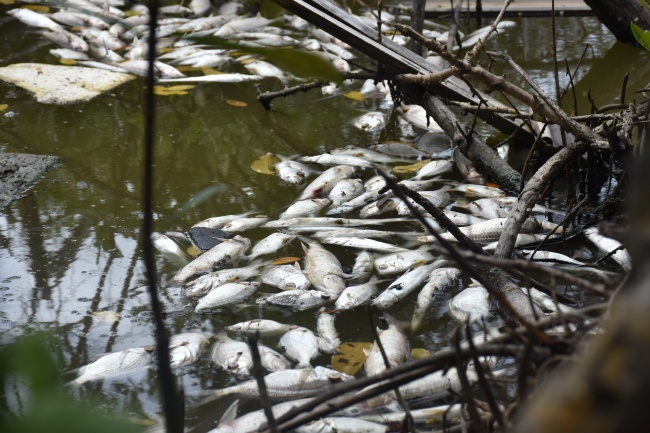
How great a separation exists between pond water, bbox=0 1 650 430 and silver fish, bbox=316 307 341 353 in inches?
1.4

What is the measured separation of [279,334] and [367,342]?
30 centimetres

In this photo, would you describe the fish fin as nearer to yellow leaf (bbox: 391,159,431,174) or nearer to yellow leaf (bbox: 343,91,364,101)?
yellow leaf (bbox: 391,159,431,174)

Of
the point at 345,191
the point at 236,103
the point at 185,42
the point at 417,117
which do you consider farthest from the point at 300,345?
the point at 185,42

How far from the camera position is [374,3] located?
25.6 feet

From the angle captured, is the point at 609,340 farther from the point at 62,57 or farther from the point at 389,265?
the point at 62,57

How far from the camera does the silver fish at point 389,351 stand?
212 cm

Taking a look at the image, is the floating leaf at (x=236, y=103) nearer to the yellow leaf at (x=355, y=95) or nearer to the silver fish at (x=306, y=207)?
the yellow leaf at (x=355, y=95)

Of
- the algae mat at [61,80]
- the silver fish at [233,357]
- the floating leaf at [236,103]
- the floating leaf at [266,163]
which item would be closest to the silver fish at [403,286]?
the silver fish at [233,357]

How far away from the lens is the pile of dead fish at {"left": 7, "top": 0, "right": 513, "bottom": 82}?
5422mm

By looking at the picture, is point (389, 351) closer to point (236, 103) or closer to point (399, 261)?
point (399, 261)

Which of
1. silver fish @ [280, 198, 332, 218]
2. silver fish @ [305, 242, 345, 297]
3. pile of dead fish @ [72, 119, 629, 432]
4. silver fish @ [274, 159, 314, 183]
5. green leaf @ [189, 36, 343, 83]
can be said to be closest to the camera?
green leaf @ [189, 36, 343, 83]

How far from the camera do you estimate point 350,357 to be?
2.25 m

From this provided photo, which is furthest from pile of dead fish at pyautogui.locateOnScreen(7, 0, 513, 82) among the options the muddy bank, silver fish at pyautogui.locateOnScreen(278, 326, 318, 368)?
silver fish at pyautogui.locateOnScreen(278, 326, 318, 368)

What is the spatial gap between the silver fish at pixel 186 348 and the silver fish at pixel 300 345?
26cm
